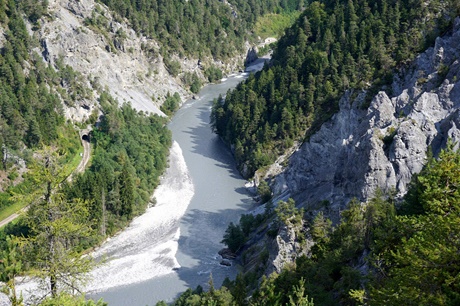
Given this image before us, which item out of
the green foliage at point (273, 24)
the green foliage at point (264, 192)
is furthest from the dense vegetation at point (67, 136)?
the green foliage at point (273, 24)

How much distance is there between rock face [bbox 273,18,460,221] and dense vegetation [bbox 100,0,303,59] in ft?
246

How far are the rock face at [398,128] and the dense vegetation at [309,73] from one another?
11.2m

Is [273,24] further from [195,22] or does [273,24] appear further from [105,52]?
[105,52]

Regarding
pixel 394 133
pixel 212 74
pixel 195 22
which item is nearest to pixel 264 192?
pixel 394 133

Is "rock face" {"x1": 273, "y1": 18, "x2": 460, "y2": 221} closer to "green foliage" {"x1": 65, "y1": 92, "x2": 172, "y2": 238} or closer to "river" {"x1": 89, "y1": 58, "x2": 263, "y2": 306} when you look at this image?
"river" {"x1": 89, "y1": 58, "x2": 263, "y2": 306}

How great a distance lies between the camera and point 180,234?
2260 inches

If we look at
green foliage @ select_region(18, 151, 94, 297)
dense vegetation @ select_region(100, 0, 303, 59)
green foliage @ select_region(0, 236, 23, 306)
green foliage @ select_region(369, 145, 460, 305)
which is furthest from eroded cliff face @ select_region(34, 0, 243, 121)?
green foliage @ select_region(369, 145, 460, 305)

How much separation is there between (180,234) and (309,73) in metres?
33.9

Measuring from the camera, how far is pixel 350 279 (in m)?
23.8

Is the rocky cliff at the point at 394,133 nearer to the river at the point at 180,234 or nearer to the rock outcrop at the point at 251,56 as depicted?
the river at the point at 180,234

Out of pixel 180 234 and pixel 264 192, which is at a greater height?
pixel 264 192

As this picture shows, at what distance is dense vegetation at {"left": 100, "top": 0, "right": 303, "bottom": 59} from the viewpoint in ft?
377

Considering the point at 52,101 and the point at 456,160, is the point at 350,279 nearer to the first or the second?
the point at 456,160

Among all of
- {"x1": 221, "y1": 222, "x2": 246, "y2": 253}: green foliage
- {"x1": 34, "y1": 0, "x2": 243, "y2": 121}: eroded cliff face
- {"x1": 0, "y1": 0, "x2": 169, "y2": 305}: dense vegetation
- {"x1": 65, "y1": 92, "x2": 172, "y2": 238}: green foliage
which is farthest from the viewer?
{"x1": 34, "y1": 0, "x2": 243, "y2": 121}: eroded cliff face
